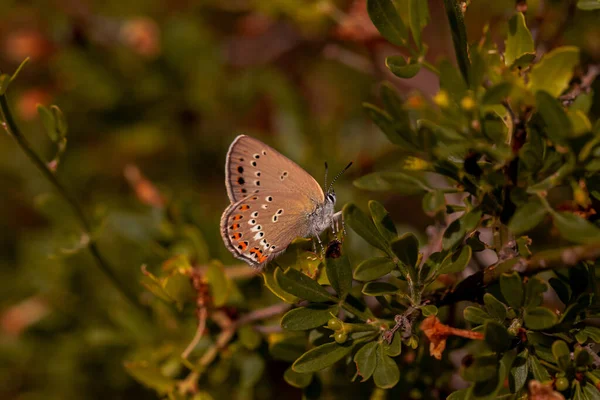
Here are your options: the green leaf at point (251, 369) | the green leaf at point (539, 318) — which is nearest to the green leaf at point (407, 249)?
the green leaf at point (539, 318)

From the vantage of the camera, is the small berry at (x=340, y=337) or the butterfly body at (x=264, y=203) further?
the butterfly body at (x=264, y=203)

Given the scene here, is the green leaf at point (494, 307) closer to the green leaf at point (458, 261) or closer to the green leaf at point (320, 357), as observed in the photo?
the green leaf at point (458, 261)

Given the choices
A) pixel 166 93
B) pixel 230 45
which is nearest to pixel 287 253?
pixel 166 93

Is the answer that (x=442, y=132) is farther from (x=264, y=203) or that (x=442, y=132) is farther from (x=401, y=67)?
(x=264, y=203)

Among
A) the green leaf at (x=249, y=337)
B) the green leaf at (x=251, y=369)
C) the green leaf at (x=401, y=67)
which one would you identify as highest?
the green leaf at (x=401, y=67)

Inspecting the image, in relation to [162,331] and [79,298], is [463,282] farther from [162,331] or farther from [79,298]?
[79,298]
